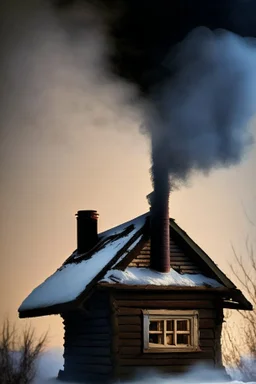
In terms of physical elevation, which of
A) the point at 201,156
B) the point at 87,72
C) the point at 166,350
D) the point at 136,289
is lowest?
the point at 166,350

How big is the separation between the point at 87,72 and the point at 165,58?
82 cm

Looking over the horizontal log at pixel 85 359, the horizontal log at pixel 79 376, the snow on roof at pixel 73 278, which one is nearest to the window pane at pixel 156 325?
the horizontal log at pixel 85 359

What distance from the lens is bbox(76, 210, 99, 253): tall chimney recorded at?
349 inches

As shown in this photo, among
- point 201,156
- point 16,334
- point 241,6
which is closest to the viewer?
point 16,334

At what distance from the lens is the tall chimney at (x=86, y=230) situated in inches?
349

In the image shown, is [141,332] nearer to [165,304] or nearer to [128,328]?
[128,328]

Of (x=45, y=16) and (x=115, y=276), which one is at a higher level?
(x=45, y=16)

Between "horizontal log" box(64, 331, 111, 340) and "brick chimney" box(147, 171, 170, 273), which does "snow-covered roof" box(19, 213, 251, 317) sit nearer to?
"brick chimney" box(147, 171, 170, 273)

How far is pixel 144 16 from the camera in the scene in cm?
855

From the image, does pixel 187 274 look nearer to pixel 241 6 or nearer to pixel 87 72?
pixel 87 72

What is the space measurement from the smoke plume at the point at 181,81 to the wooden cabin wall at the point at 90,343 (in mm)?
1373

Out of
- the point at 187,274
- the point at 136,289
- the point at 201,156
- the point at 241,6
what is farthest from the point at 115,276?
the point at 241,6

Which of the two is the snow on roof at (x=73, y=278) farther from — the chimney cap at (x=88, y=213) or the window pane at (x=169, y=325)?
the window pane at (x=169, y=325)

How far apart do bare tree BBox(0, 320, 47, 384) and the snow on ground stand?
0.32 m
